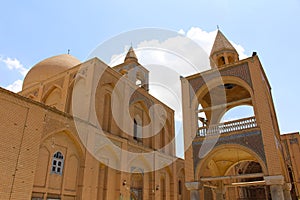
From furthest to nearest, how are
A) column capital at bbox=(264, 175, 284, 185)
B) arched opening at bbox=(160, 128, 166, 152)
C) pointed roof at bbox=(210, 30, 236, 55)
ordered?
arched opening at bbox=(160, 128, 166, 152) < pointed roof at bbox=(210, 30, 236, 55) < column capital at bbox=(264, 175, 284, 185)

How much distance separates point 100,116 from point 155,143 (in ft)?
20.8

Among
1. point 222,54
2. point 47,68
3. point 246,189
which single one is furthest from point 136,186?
point 47,68

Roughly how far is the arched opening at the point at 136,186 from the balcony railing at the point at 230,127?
6185mm

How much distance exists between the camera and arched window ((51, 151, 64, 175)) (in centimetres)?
1149

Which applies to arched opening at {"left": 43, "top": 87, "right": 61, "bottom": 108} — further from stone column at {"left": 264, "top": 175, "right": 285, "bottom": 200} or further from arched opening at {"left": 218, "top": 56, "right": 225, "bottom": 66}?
stone column at {"left": 264, "top": 175, "right": 285, "bottom": 200}

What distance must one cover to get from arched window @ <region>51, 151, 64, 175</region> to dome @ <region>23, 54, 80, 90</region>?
9.10 m

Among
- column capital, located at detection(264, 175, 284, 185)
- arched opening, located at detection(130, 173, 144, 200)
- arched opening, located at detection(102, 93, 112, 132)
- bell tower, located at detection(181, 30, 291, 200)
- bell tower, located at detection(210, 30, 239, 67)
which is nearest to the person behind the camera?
column capital, located at detection(264, 175, 284, 185)

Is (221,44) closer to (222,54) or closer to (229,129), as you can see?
(222,54)

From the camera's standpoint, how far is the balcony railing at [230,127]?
11.5m

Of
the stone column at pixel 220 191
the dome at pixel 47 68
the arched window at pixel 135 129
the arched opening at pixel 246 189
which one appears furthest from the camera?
the arched opening at pixel 246 189

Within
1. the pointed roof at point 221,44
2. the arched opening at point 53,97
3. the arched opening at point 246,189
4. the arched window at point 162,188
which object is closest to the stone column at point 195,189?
the arched window at point 162,188

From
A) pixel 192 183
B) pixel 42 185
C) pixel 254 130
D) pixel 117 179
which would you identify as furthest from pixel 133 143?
pixel 254 130

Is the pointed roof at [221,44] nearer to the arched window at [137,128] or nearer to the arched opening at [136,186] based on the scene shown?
the arched window at [137,128]

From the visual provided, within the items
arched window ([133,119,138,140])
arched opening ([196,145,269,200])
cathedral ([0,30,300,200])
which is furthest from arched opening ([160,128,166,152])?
arched opening ([196,145,269,200])
